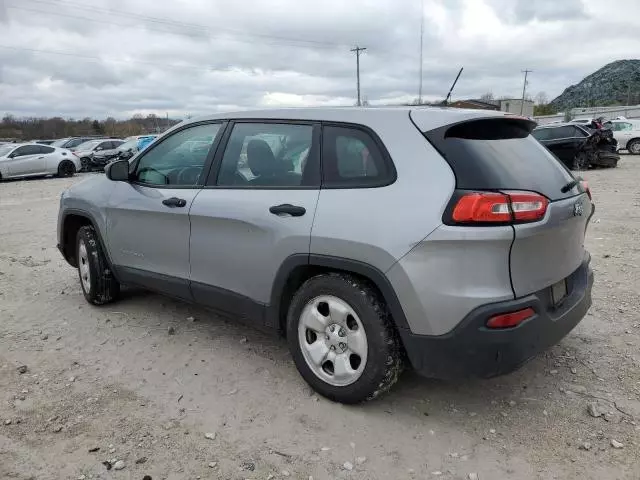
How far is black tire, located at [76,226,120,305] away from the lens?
185 inches

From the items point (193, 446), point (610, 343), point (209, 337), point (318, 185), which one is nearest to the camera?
point (193, 446)

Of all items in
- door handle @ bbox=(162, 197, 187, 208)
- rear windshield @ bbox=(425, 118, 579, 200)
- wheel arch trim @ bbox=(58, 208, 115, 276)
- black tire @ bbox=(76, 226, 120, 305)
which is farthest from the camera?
black tire @ bbox=(76, 226, 120, 305)

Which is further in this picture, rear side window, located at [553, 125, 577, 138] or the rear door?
rear side window, located at [553, 125, 577, 138]

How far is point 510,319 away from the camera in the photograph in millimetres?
2525

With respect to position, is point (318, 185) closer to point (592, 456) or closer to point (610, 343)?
point (592, 456)

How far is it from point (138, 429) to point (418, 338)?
1.60 metres

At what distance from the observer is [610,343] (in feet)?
12.4

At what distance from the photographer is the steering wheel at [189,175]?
3.76 meters

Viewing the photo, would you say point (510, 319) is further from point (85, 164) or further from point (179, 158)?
point (85, 164)

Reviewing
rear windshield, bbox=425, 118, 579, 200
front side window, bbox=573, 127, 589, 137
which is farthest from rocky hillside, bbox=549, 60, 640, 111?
rear windshield, bbox=425, 118, 579, 200

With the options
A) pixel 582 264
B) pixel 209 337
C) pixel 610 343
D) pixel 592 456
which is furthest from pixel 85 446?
pixel 610 343

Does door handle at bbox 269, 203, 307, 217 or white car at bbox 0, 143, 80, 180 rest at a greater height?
door handle at bbox 269, 203, 307, 217

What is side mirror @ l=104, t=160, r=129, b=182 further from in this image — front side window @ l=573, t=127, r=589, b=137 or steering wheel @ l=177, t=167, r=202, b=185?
front side window @ l=573, t=127, r=589, b=137

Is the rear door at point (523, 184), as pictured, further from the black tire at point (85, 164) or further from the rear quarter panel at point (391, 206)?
the black tire at point (85, 164)
